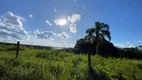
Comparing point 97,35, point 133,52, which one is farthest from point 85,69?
point 133,52

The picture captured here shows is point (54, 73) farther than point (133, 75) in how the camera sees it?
No

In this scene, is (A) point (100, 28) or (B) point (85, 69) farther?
(A) point (100, 28)

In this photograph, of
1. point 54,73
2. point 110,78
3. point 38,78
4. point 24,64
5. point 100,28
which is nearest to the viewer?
A: point 38,78

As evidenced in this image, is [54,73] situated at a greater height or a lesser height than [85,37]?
lesser

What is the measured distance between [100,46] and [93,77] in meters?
28.9

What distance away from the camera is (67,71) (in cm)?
937

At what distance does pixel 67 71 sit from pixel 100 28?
27.8 meters

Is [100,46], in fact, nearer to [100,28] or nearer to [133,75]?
[100,28]

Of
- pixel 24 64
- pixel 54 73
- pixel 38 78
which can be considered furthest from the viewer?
pixel 24 64

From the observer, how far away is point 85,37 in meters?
37.3

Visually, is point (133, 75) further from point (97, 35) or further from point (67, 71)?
point (97, 35)

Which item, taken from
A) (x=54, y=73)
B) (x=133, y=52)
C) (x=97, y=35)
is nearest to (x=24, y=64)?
(x=54, y=73)

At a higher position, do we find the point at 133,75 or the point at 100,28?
the point at 100,28

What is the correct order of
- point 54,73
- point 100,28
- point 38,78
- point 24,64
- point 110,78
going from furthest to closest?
point 100,28
point 24,64
point 110,78
point 54,73
point 38,78
